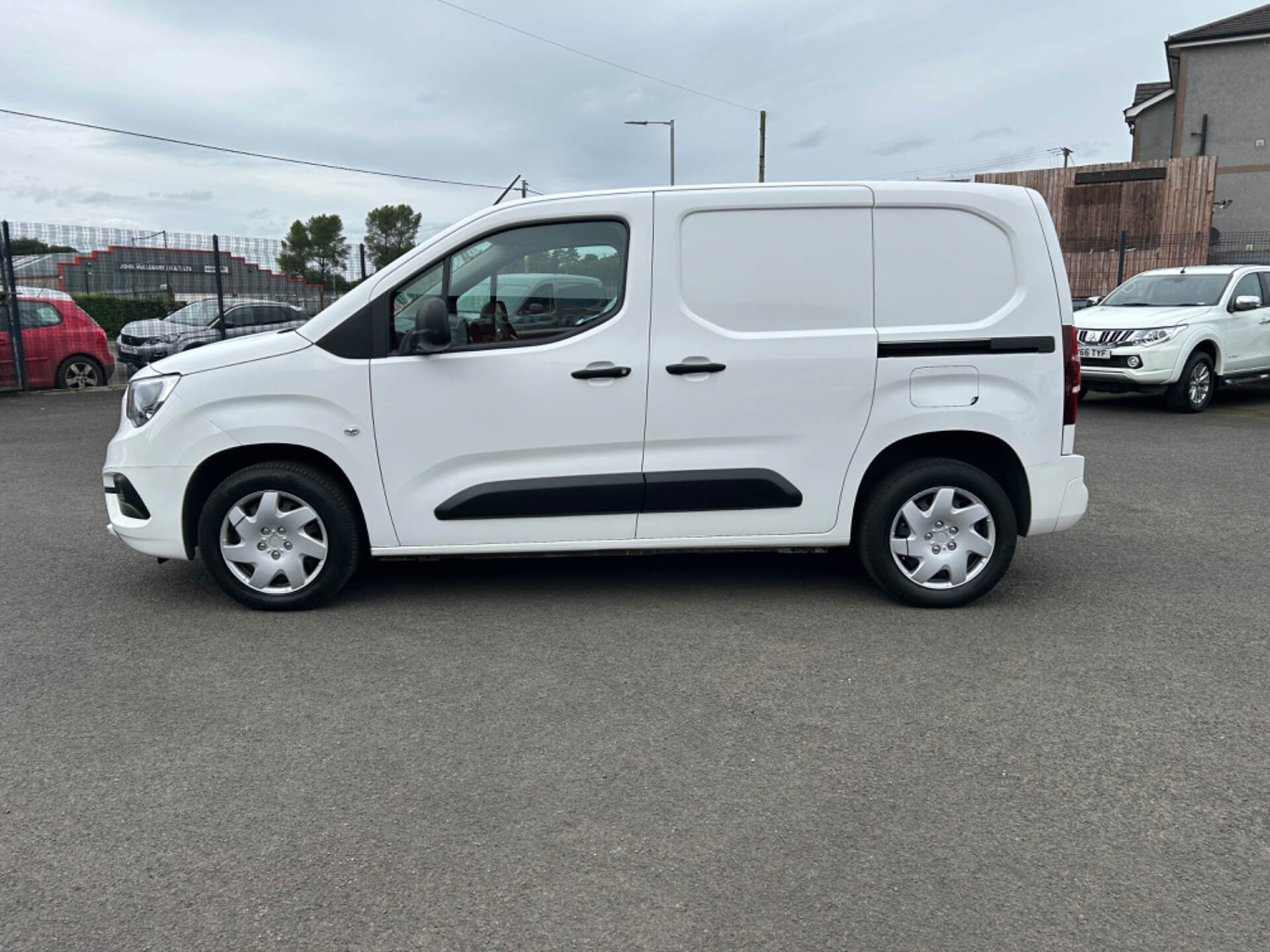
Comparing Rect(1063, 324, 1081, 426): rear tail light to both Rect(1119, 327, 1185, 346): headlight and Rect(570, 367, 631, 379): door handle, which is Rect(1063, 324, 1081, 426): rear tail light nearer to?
Rect(570, 367, 631, 379): door handle

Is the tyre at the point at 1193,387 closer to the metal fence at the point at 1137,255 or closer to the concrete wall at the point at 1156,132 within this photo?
the metal fence at the point at 1137,255

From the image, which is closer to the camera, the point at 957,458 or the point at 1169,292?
the point at 957,458

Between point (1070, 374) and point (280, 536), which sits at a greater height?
point (1070, 374)

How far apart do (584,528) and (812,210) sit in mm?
1841

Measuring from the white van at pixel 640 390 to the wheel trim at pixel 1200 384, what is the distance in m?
8.42

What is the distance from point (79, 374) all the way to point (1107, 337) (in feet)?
47.7

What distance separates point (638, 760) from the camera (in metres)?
3.35

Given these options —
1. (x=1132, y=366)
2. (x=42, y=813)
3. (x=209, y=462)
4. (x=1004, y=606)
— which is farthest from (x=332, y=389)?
(x=1132, y=366)

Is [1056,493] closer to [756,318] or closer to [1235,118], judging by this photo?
[756,318]

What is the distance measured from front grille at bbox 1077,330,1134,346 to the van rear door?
8369mm

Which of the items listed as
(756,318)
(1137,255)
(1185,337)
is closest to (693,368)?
(756,318)

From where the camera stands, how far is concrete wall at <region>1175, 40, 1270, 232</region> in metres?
26.8

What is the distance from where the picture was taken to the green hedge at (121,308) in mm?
18062

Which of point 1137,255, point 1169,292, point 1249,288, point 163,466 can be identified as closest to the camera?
point 163,466
